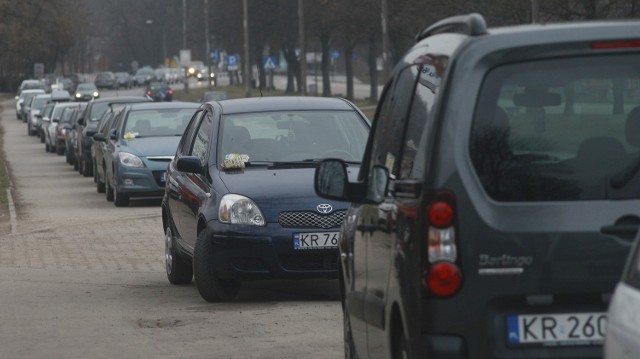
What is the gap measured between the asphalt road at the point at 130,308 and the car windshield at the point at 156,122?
489cm

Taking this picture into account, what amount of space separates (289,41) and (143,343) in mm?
85651

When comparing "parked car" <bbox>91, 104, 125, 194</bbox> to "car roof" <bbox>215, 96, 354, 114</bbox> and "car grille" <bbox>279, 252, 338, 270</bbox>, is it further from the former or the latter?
"car grille" <bbox>279, 252, 338, 270</bbox>

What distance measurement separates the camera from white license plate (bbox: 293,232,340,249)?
1159 cm

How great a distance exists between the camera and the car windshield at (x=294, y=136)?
12867mm

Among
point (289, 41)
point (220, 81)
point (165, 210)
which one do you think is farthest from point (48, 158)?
point (220, 81)

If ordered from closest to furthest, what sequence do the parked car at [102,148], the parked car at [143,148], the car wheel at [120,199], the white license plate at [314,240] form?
the white license plate at [314,240] < the parked car at [143,148] < the car wheel at [120,199] < the parked car at [102,148]

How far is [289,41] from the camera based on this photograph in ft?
313

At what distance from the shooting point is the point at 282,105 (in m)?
13.3

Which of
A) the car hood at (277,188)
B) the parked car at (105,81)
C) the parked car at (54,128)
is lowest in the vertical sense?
the parked car at (105,81)

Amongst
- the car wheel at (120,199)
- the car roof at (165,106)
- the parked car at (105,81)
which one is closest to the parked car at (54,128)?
the car roof at (165,106)

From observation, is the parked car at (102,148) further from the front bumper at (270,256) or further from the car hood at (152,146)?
the front bumper at (270,256)

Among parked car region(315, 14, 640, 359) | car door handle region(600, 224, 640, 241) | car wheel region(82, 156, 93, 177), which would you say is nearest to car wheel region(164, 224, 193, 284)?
parked car region(315, 14, 640, 359)

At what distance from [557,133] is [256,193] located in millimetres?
6292

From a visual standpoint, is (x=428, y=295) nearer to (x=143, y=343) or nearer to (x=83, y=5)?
(x=143, y=343)
